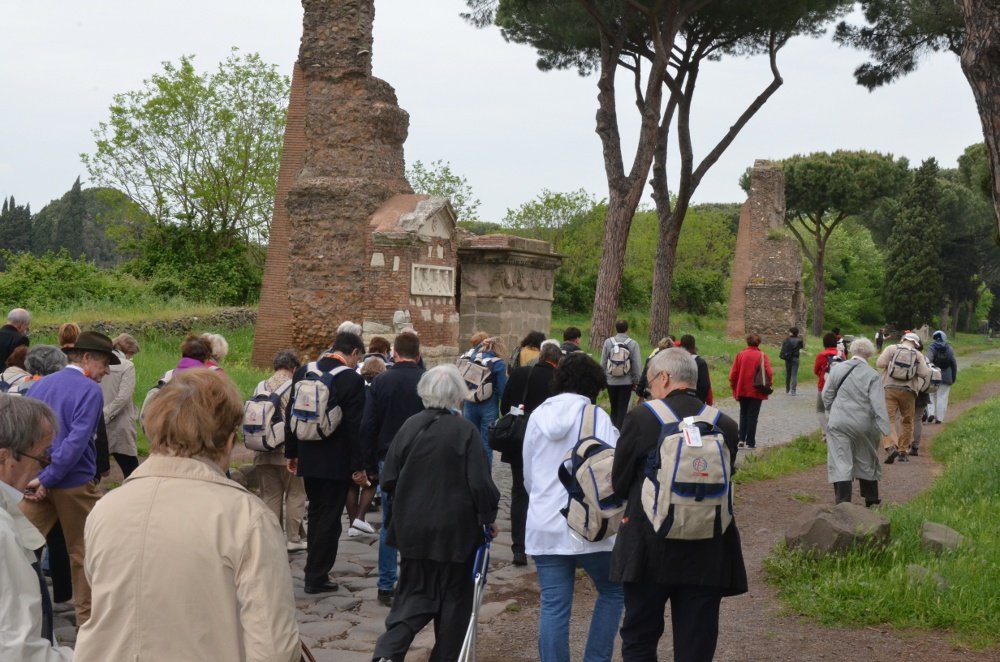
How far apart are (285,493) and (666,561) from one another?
4379 millimetres

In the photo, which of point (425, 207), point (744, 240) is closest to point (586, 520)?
point (425, 207)

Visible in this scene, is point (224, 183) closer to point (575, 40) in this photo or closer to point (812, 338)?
point (575, 40)

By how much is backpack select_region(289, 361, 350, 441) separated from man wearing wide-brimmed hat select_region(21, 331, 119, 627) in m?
1.35

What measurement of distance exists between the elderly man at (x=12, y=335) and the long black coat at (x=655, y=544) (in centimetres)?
622

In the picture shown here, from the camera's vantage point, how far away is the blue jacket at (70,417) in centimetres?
538

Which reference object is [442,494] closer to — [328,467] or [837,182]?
[328,467]

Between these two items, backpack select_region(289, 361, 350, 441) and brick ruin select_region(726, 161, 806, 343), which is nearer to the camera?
backpack select_region(289, 361, 350, 441)

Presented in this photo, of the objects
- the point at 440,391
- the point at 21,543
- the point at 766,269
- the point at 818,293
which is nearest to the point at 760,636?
the point at 440,391

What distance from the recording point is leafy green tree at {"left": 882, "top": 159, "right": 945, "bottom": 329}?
A: 5219 centimetres

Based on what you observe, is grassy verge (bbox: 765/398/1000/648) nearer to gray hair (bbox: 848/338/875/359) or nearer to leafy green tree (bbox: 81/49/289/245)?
gray hair (bbox: 848/338/875/359)

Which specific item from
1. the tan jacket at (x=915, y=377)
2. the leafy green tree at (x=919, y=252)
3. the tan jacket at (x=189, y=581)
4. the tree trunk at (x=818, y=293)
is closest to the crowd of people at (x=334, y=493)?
the tan jacket at (x=189, y=581)

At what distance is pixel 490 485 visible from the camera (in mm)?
4992

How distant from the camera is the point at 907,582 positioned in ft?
21.1

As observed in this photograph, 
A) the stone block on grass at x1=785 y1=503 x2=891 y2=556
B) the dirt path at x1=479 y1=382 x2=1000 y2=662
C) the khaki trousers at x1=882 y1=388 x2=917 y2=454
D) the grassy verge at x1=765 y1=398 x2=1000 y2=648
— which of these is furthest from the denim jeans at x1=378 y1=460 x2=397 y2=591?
the khaki trousers at x1=882 y1=388 x2=917 y2=454
